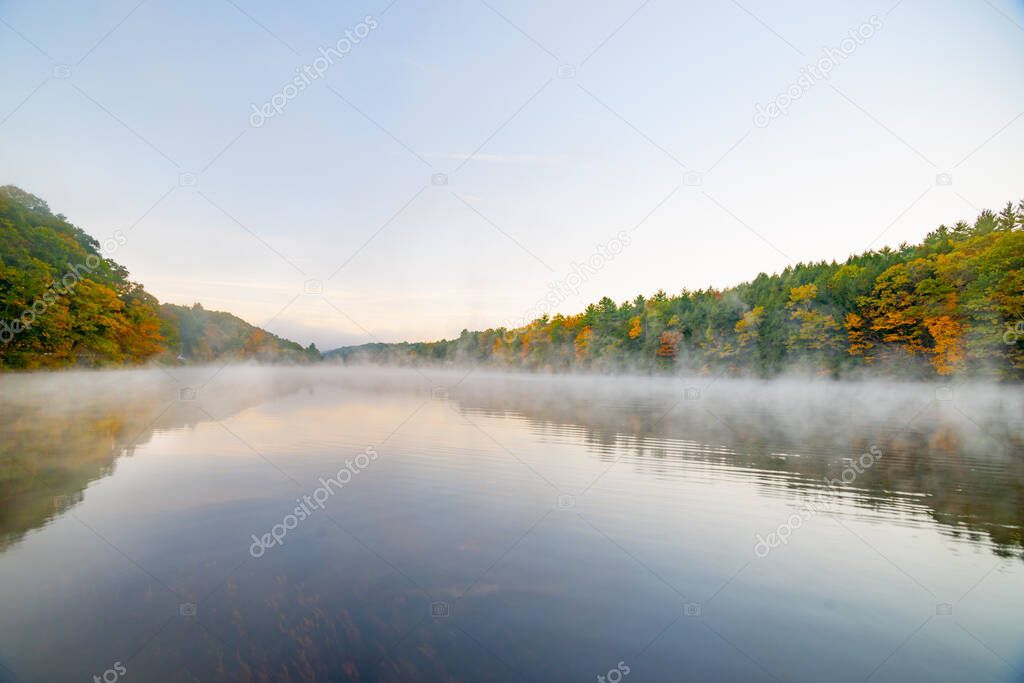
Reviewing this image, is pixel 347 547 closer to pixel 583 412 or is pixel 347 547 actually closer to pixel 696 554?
pixel 696 554

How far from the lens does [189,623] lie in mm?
7055

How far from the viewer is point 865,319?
2795 inches

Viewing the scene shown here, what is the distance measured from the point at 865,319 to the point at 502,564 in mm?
82468

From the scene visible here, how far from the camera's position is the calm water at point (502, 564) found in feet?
21.4

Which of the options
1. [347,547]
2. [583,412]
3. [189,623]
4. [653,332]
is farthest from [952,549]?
[653,332]

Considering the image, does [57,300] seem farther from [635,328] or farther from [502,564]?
[635,328]

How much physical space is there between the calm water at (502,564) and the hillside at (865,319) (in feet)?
146

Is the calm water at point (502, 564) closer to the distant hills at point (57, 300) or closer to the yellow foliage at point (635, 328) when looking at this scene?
the distant hills at point (57, 300)

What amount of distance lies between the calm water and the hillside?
4454 cm

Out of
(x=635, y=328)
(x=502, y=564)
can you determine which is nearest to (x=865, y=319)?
(x=635, y=328)

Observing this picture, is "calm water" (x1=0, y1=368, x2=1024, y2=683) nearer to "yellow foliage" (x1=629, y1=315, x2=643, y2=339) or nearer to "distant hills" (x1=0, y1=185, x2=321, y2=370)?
"distant hills" (x1=0, y1=185, x2=321, y2=370)

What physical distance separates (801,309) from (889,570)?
8387cm

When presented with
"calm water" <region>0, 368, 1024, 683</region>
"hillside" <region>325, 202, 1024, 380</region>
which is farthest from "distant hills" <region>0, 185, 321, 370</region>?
"hillside" <region>325, 202, 1024, 380</region>

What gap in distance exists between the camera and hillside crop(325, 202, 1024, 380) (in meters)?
51.3
